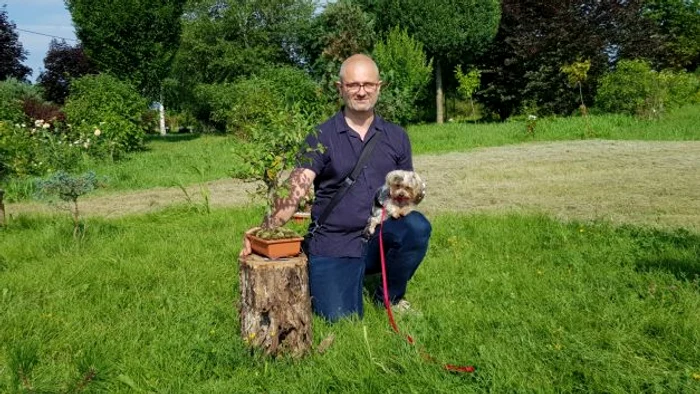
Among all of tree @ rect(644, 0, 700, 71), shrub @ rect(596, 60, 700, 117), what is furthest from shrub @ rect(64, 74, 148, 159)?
tree @ rect(644, 0, 700, 71)

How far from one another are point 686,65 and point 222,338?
4548 cm

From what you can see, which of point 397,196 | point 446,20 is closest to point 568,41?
point 446,20

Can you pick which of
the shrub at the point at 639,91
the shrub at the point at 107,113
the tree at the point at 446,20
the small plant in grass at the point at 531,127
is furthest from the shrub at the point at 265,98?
the shrub at the point at 639,91

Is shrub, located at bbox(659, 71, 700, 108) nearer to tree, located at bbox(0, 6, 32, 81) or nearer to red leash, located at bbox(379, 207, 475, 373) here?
red leash, located at bbox(379, 207, 475, 373)

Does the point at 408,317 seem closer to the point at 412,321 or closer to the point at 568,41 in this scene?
the point at 412,321

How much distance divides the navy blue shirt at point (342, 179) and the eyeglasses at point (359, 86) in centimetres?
25

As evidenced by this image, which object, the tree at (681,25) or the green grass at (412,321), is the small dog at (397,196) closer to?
the green grass at (412,321)

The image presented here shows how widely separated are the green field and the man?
27 centimetres

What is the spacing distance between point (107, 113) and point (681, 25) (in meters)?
42.6

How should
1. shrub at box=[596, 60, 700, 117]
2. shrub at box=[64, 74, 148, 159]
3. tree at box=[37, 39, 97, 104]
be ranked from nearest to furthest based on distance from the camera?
shrub at box=[64, 74, 148, 159] → shrub at box=[596, 60, 700, 117] → tree at box=[37, 39, 97, 104]

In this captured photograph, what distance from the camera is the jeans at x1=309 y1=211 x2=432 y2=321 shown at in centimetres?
355

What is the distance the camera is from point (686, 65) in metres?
39.6

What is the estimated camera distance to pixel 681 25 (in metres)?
41.5

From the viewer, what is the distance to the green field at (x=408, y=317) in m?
2.74
